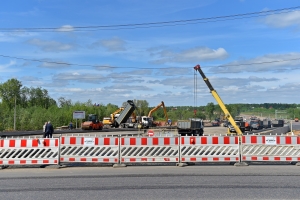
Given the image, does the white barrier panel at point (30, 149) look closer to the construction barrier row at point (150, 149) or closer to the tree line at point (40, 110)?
the construction barrier row at point (150, 149)

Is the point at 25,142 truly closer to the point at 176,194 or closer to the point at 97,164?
the point at 97,164

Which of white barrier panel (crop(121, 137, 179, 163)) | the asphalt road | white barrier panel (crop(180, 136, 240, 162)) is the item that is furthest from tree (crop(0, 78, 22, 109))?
white barrier panel (crop(180, 136, 240, 162))

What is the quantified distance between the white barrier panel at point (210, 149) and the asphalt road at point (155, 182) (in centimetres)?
37

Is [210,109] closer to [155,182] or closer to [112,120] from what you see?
[112,120]

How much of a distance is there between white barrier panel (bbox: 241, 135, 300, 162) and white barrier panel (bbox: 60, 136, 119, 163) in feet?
18.1

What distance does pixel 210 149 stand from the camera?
1441 cm

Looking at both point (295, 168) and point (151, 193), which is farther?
point (295, 168)

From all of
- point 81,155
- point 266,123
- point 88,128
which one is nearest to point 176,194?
point 81,155

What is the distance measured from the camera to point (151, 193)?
866 centimetres

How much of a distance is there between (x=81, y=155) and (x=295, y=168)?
28.5ft

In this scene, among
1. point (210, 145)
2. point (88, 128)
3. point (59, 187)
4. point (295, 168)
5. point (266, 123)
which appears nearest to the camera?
point (59, 187)

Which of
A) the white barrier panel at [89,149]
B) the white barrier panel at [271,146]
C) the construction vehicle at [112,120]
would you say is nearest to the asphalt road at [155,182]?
the white barrier panel at [89,149]

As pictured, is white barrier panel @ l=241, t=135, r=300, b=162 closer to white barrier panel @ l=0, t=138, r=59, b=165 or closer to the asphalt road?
the asphalt road

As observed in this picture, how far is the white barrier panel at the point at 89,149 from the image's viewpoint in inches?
562
